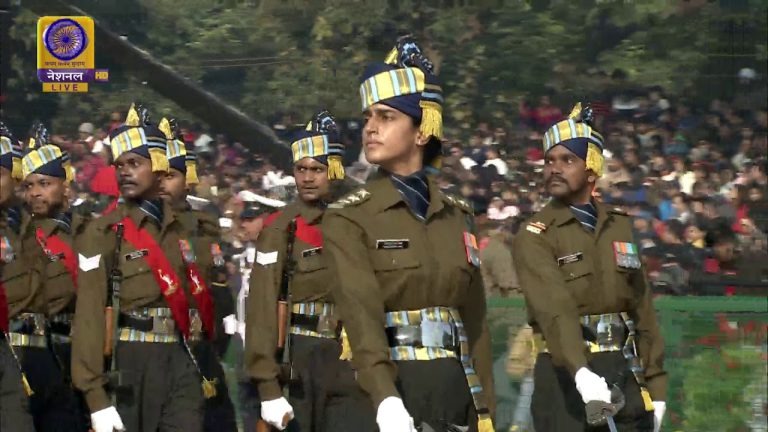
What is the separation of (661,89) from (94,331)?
779 cm

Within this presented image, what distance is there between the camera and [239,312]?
14.5 m

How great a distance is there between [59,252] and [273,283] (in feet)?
7.40

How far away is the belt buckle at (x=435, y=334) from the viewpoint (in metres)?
6.98

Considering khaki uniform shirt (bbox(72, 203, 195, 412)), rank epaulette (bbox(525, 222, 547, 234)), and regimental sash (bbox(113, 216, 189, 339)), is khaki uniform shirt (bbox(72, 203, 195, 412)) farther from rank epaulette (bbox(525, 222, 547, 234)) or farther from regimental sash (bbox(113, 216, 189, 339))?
rank epaulette (bbox(525, 222, 547, 234))

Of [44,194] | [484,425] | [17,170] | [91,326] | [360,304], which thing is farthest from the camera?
[44,194]

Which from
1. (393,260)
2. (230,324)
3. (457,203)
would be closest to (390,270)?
(393,260)

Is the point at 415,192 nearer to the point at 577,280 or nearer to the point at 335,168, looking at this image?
the point at 577,280

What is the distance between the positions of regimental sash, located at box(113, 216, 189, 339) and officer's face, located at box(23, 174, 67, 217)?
2361 mm

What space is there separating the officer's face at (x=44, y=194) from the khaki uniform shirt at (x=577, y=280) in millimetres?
4589

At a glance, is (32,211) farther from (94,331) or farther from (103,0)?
(103,0)

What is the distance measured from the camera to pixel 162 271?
1070 centimetres

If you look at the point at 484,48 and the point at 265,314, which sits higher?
the point at 484,48

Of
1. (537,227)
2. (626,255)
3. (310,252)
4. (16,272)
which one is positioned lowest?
(16,272)

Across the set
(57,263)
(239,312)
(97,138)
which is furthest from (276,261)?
(97,138)
